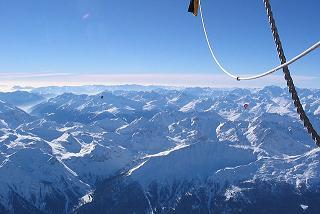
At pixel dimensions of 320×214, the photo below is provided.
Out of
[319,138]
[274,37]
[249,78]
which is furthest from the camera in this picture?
[249,78]

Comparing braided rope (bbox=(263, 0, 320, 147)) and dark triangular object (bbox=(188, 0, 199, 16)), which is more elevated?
dark triangular object (bbox=(188, 0, 199, 16))

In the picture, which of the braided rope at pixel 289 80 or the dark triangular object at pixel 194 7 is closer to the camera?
the braided rope at pixel 289 80

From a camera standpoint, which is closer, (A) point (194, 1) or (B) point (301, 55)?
(B) point (301, 55)

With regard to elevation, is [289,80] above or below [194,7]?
below

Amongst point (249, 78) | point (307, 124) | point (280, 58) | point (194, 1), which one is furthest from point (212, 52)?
point (307, 124)

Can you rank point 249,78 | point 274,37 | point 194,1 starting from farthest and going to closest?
point 194,1 → point 249,78 → point 274,37

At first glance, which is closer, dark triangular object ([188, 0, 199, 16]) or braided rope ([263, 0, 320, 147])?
braided rope ([263, 0, 320, 147])

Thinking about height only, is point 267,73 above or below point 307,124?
above

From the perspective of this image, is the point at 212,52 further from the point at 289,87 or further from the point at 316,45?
the point at 316,45

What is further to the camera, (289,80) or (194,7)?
(194,7)

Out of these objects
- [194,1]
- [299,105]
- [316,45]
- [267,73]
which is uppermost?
→ [194,1]

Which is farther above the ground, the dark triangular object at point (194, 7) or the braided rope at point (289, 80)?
the dark triangular object at point (194, 7)
